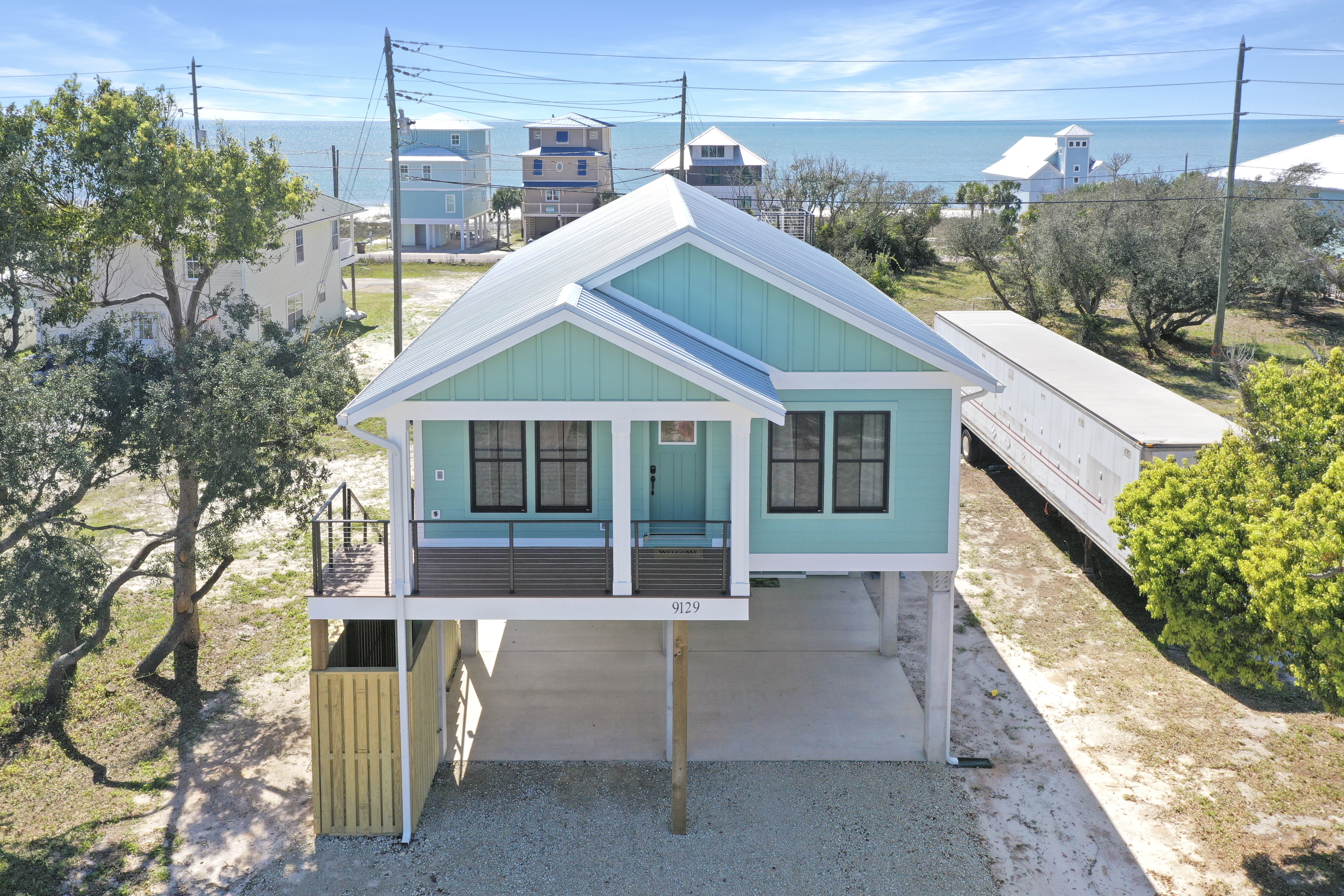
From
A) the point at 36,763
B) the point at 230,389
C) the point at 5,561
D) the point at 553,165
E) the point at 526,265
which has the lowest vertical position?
the point at 36,763

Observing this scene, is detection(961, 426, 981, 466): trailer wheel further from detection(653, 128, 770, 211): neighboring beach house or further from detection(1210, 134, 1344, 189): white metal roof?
detection(1210, 134, 1344, 189): white metal roof

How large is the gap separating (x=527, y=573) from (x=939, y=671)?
18.9ft

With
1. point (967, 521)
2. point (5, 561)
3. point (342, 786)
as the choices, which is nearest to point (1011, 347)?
point (967, 521)

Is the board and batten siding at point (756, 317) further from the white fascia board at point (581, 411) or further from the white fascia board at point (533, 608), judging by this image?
the white fascia board at point (533, 608)

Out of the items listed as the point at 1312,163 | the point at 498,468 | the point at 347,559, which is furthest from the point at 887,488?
the point at 1312,163

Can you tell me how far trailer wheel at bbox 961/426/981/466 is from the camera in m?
29.4

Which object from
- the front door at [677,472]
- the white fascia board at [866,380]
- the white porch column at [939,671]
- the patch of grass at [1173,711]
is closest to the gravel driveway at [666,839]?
the white porch column at [939,671]

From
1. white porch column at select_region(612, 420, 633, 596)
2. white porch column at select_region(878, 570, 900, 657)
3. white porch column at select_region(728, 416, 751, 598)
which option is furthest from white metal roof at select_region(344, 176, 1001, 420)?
white porch column at select_region(878, 570, 900, 657)

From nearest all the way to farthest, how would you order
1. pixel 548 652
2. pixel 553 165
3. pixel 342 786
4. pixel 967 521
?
pixel 342 786 < pixel 548 652 < pixel 967 521 < pixel 553 165

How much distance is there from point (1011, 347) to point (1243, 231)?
17.1m

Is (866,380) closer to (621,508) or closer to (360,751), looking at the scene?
(621,508)

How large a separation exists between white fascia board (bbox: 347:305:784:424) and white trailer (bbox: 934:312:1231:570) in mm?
7777

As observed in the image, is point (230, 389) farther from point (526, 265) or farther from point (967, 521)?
point (967, 521)

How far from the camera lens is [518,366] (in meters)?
12.5
